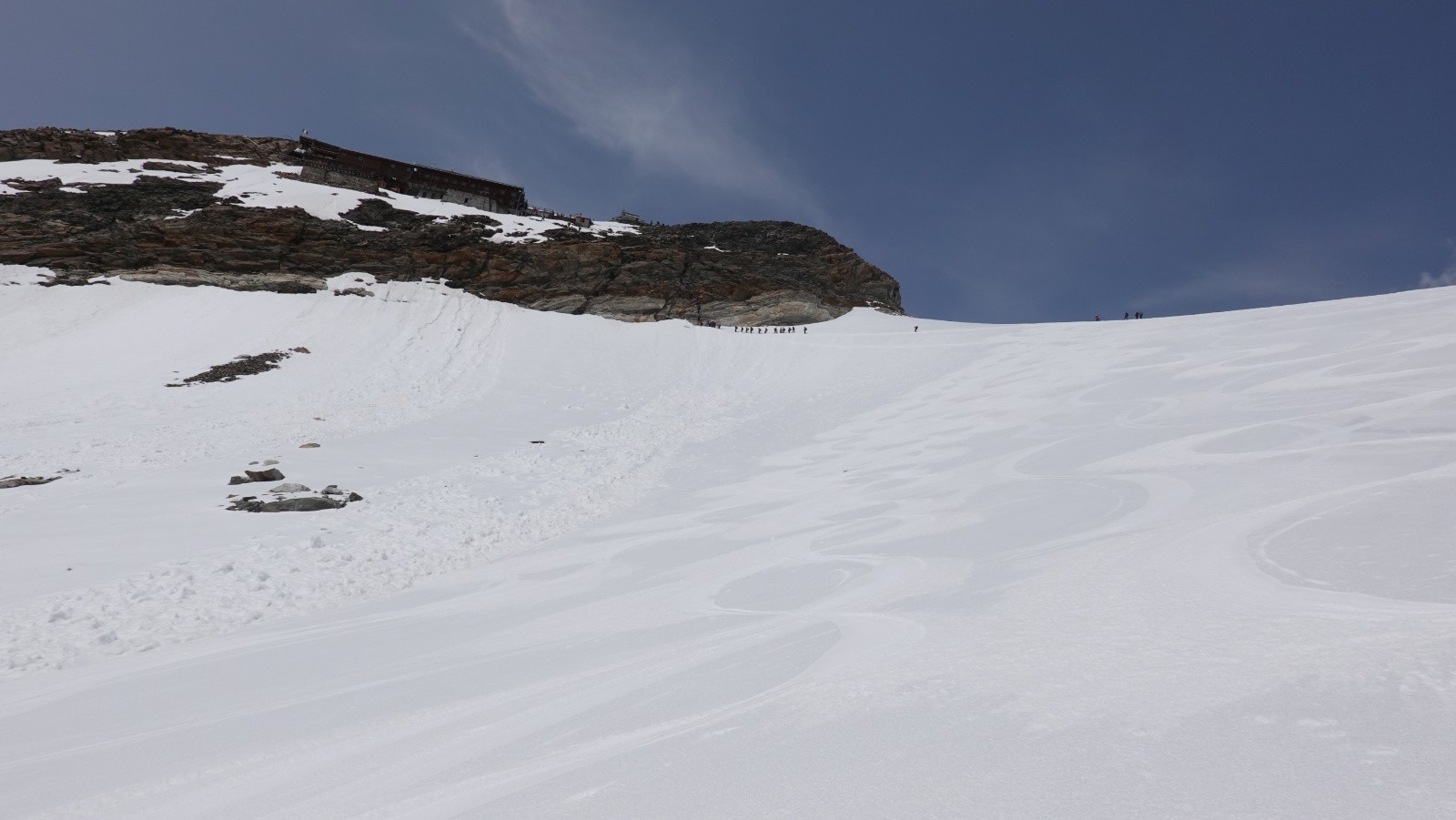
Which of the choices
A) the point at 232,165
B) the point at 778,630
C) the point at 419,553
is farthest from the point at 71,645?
the point at 232,165

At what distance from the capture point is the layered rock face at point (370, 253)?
4006 centimetres

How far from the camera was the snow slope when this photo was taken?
278 cm

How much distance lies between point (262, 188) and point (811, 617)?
60.8 m

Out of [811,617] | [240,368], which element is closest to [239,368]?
[240,368]

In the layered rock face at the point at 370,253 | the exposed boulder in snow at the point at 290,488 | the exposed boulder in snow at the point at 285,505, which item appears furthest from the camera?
the layered rock face at the point at 370,253

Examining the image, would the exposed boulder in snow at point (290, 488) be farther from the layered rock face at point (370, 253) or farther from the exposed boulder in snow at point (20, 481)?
the layered rock face at point (370, 253)

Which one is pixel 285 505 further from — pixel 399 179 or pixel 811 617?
pixel 399 179

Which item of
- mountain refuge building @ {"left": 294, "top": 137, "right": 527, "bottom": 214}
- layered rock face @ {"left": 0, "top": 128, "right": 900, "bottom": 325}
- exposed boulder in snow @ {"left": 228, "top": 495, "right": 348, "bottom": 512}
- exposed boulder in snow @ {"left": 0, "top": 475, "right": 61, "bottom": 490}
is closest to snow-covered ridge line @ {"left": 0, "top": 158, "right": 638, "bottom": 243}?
layered rock face @ {"left": 0, "top": 128, "right": 900, "bottom": 325}

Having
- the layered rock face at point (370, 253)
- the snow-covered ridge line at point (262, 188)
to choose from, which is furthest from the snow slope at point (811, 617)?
the snow-covered ridge line at point (262, 188)

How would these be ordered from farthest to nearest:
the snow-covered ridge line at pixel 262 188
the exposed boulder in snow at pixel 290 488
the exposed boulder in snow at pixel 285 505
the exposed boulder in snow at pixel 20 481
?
the snow-covered ridge line at pixel 262 188
the exposed boulder in snow at pixel 20 481
the exposed boulder in snow at pixel 290 488
the exposed boulder in snow at pixel 285 505

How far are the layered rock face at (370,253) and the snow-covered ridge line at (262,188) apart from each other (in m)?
0.95

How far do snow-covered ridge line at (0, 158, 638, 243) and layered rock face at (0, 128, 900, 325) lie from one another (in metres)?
0.95

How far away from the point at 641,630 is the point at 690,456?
1230cm

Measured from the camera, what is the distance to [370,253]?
44500mm
